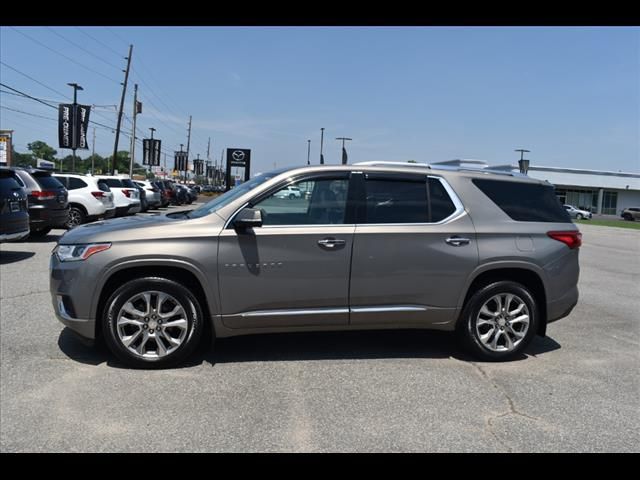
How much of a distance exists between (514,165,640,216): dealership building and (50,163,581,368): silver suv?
222 feet

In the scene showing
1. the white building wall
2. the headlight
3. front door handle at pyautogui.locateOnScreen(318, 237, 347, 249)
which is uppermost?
the white building wall

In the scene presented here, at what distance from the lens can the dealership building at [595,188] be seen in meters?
68.6

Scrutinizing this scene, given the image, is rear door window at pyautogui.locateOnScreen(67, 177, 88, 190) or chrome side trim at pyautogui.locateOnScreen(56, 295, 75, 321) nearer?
chrome side trim at pyautogui.locateOnScreen(56, 295, 75, 321)

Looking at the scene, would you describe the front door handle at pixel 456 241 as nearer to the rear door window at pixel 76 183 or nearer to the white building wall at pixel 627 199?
the rear door window at pixel 76 183

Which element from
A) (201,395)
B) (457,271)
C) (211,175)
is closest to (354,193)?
(457,271)

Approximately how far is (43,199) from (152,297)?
30.0 ft

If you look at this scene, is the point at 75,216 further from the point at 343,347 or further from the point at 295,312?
the point at 295,312

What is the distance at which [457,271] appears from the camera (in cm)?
464

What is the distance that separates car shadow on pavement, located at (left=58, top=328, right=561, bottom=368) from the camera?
4.68m

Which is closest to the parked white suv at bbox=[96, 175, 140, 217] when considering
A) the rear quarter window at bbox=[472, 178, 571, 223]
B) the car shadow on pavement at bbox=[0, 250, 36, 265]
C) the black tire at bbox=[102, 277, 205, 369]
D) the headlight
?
the car shadow on pavement at bbox=[0, 250, 36, 265]

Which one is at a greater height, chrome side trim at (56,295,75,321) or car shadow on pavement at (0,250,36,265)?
chrome side trim at (56,295,75,321)

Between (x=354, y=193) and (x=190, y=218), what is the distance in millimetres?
1469

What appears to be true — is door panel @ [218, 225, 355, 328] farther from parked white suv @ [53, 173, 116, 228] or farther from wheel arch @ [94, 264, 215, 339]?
parked white suv @ [53, 173, 116, 228]

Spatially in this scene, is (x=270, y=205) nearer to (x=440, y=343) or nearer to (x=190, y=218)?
(x=190, y=218)
